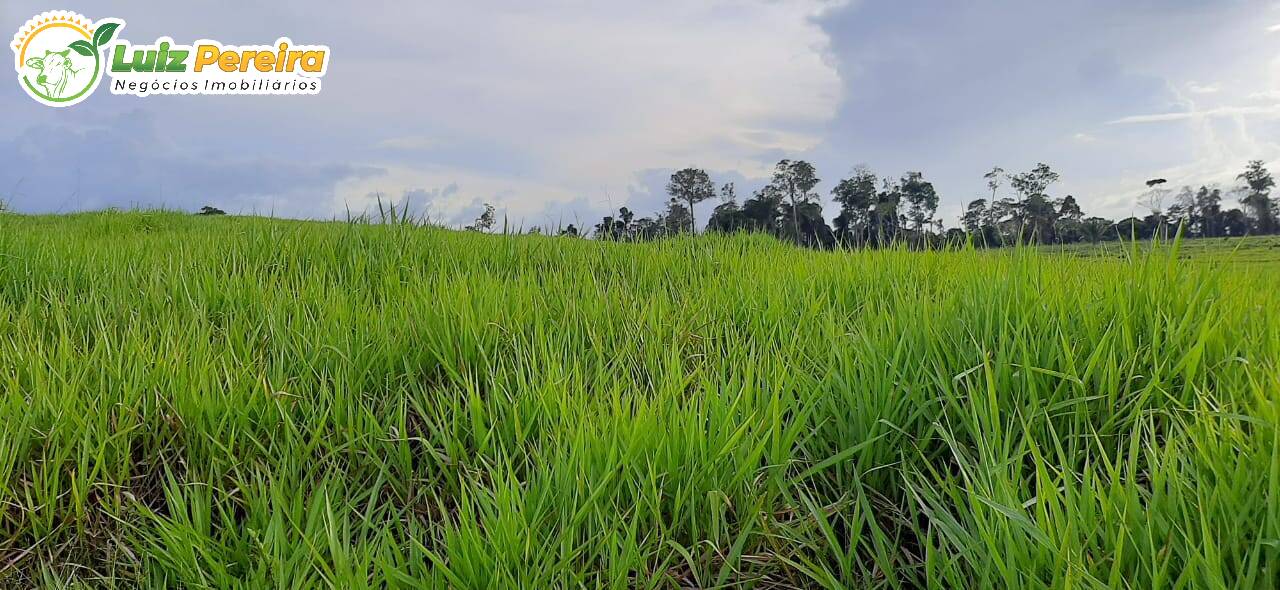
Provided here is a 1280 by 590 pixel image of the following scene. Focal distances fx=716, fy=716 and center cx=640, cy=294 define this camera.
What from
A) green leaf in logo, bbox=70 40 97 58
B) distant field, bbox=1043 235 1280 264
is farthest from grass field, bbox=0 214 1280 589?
green leaf in logo, bbox=70 40 97 58

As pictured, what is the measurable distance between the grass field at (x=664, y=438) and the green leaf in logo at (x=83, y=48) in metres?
Answer: 5.69

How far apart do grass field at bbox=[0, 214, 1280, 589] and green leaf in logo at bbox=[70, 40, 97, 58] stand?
5686 millimetres

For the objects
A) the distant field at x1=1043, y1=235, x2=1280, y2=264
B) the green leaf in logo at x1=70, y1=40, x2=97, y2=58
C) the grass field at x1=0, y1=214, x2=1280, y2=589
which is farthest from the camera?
the green leaf in logo at x1=70, y1=40, x2=97, y2=58

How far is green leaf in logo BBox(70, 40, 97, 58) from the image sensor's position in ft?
22.8

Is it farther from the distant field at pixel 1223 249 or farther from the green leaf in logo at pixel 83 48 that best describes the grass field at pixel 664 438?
the green leaf in logo at pixel 83 48

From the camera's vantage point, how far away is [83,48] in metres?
6.98

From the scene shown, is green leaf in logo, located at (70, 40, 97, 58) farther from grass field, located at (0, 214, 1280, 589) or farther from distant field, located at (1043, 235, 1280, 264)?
distant field, located at (1043, 235, 1280, 264)

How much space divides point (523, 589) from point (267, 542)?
620mm

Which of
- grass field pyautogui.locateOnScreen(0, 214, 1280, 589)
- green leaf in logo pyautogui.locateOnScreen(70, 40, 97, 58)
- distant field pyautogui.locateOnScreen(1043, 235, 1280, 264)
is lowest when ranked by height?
grass field pyautogui.locateOnScreen(0, 214, 1280, 589)

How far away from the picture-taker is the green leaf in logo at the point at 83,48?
6949mm

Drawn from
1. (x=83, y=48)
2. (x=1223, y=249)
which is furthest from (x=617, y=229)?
(x=83, y=48)

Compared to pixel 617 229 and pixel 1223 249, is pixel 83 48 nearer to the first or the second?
pixel 617 229

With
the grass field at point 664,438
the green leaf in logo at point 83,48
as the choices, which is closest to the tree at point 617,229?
the grass field at point 664,438

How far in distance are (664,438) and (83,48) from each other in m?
8.18
